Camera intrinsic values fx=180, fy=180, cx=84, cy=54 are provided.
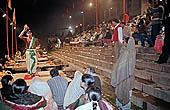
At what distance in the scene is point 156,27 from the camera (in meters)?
7.66

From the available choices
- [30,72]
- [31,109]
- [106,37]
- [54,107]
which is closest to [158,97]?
[54,107]

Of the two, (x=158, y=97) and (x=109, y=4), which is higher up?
(x=109, y=4)

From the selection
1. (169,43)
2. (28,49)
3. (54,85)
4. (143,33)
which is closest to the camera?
(54,85)

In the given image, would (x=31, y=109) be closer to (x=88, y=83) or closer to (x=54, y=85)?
(x=54, y=85)

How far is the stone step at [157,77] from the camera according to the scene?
16.6 ft

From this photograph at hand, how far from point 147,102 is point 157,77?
1.21 meters

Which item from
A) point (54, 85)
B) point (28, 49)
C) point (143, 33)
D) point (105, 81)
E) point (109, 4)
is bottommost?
point (105, 81)

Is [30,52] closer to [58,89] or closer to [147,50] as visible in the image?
[58,89]

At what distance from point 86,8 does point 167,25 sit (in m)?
32.3

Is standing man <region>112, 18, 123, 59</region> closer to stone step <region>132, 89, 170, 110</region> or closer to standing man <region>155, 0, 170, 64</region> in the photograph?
stone step <region>132, 89, 170, 110</region>

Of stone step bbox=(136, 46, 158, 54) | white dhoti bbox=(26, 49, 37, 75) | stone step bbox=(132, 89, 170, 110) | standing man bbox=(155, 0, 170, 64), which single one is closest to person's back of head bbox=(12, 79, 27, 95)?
stone step bbox=(132, 89, 170, 110)

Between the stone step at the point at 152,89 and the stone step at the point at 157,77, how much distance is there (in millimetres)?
168

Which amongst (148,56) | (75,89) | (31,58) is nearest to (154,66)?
(148,56)

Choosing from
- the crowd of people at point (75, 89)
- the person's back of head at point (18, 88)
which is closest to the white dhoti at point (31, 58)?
the crowd of people at point (75, 89)
